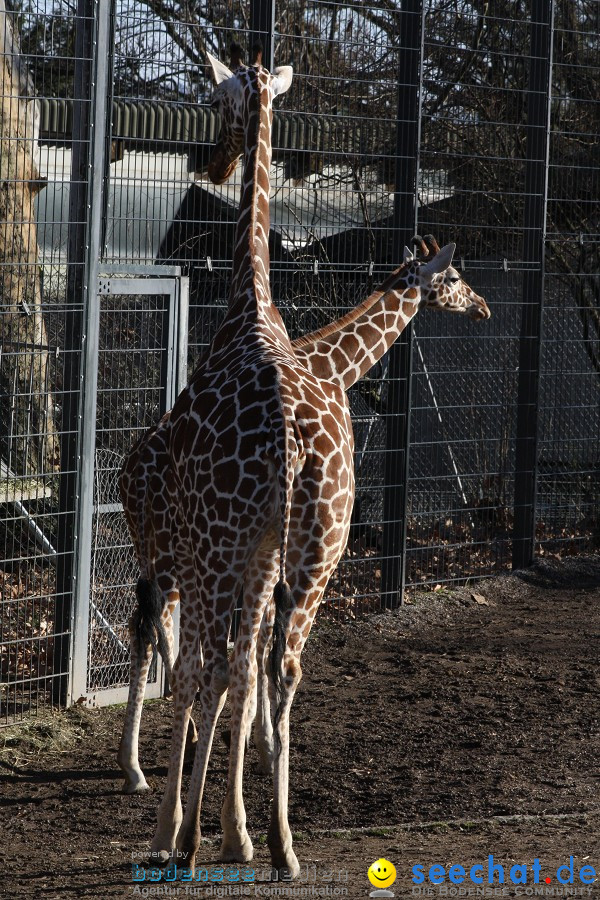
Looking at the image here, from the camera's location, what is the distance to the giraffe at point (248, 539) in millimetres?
4422

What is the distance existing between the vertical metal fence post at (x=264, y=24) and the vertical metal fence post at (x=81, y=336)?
1674mm

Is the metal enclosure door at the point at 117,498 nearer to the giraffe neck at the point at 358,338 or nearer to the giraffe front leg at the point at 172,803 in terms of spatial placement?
the giraffe neck at the point at 358,338

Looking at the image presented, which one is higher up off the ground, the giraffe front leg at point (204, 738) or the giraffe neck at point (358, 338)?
the giraffe neck at point (358, 338)

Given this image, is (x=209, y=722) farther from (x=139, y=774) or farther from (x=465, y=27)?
(x=465, y=27)

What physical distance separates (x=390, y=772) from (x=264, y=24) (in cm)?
512

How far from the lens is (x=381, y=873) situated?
4273 millimetres

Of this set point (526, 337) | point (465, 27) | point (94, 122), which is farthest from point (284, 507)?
point (465, 27)

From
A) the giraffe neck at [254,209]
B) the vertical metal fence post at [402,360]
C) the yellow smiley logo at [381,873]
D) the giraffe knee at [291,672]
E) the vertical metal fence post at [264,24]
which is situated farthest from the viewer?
the vertical metal fence post at [402,360]

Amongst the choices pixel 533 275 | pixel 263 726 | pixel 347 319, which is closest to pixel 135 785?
pixel 263 726

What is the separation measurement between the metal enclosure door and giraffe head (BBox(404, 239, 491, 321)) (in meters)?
1.39

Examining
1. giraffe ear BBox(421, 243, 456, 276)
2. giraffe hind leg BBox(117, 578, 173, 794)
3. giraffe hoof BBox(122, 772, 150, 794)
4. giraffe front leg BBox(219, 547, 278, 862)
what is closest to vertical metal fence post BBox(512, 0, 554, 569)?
giraffe ear BBox(421, 243, 456, 276)

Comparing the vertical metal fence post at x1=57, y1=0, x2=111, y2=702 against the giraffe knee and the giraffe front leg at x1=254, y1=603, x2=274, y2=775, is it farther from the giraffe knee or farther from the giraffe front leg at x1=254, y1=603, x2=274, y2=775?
the giraffe knee

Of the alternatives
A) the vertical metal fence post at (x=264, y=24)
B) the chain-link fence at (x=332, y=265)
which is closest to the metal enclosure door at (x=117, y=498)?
the chain-link fence at (x=332, y=265)

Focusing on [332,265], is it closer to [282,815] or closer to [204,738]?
[204,738]
